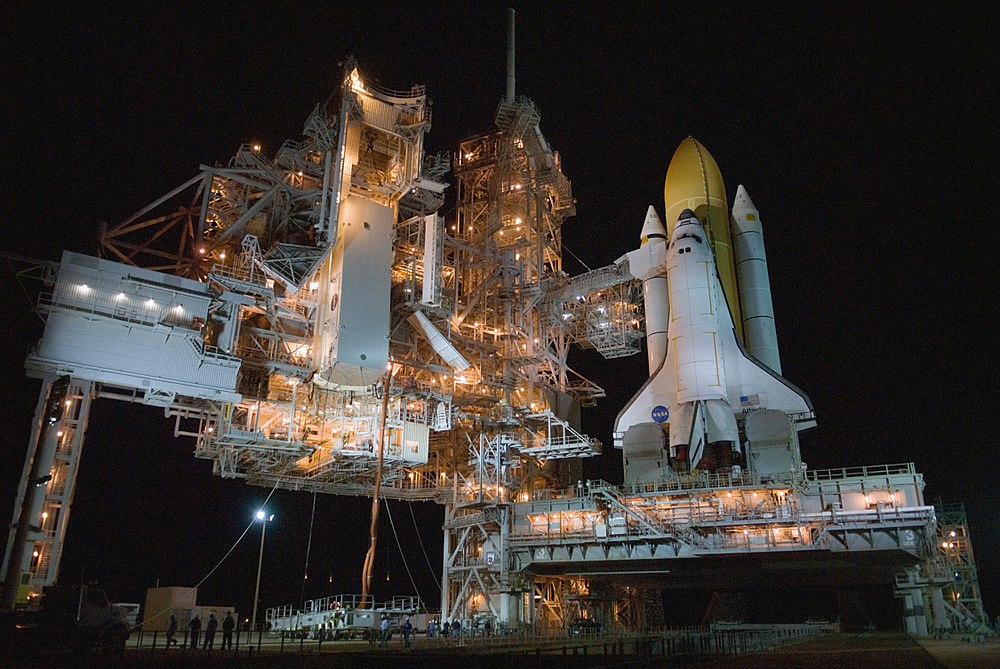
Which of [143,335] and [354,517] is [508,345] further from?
[354,517]

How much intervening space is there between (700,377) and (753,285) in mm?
10000

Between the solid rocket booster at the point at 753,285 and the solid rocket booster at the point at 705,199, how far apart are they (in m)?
0.48

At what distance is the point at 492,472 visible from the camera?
4222cm

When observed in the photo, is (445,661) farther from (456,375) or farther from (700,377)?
(456,375)

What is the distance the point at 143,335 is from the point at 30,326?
13.4ft

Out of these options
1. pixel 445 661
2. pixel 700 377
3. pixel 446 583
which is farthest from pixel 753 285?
pixel 445 661

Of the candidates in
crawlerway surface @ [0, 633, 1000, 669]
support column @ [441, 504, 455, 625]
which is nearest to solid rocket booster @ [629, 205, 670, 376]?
support column @ [441, 504, 455, 625]

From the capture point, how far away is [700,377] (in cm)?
3641

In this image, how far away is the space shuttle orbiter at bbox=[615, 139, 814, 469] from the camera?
35.6 m

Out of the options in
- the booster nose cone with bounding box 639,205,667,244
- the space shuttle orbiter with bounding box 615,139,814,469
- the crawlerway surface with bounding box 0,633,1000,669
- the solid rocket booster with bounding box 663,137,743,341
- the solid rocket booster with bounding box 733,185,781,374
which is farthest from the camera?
the booster nose cone with bounding box 639,205,667,244

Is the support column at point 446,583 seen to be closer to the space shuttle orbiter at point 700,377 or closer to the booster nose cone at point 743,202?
the space shuttle orbiter at point 700,377

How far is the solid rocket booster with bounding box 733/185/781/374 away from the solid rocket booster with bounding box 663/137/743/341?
479mm

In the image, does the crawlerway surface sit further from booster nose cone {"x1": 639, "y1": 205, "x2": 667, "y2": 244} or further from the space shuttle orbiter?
booster nose cone {"x1": 639, "y1": 205, "x2": 667, "y2": 244}

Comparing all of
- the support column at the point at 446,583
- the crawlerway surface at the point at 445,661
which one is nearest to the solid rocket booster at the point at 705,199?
the support column at the point at 446,583
